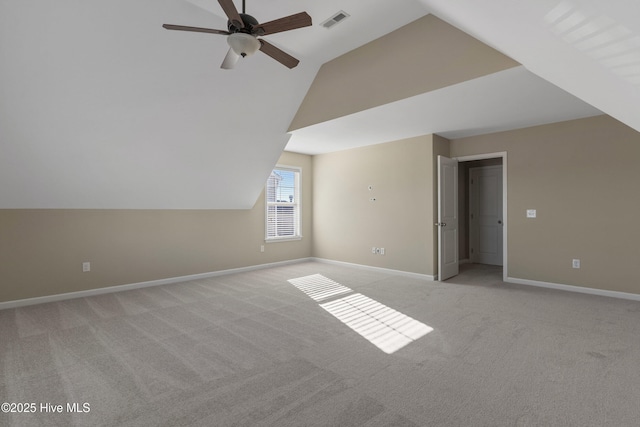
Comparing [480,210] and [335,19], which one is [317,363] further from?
[480,210]

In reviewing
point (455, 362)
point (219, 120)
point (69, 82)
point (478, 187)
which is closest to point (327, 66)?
point (219, 120)

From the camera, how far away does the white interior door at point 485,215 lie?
6.59 meters

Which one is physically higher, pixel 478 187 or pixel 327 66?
pixel 327 66

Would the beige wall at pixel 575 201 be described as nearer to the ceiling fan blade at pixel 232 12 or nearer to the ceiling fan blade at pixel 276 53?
the ceiling fan blade at pixel 276 53

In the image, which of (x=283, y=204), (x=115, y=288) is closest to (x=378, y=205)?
(x=283, y=204)

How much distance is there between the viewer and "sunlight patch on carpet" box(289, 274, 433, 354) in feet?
9.20

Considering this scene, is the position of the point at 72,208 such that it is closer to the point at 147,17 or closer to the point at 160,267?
the point at 160,267

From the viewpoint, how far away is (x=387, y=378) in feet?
7.02

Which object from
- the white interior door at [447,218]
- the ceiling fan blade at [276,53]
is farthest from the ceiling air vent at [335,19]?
the white interior door at [447,218]

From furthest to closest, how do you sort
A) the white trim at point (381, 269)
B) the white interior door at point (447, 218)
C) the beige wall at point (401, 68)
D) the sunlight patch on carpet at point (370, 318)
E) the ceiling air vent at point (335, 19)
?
the white trim at point (381, 269) → the white interior door at point (447, 218) → the ceiling air vent at point (335, 19) → the beige wall at point (401, 68) → the sunlight patch on carpet at point (370, 318)

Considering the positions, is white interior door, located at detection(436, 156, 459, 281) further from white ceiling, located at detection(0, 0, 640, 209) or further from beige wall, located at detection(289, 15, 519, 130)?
beige wall, located at detection(289, 15, 519, 130)

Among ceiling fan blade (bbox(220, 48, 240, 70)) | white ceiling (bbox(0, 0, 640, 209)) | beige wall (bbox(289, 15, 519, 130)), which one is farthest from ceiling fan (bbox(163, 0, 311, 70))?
beige wall (bbox(289, 15, 519, 130))

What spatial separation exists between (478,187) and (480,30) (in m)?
5.20

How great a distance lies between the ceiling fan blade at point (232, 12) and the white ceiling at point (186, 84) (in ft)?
3.76
